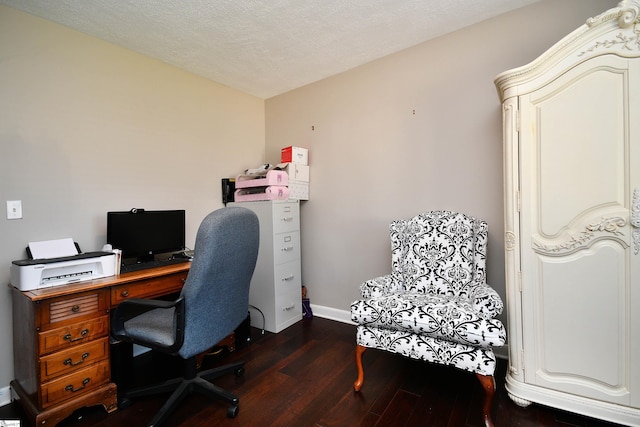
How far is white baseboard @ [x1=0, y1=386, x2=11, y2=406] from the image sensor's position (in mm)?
1763

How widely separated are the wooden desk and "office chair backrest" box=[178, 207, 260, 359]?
64 cm

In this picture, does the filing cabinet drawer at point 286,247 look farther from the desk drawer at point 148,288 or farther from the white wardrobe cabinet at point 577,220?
the white wardrobe cabinet at point 577,220

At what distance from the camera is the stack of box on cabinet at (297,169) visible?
9.62 ft

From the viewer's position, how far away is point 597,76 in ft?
4.69

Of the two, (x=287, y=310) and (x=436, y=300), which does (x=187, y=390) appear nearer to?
(x=287, y=310)

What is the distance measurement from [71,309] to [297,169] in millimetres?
2056

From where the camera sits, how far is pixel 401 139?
2.55 m

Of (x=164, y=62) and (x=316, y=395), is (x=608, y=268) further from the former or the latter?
(x=164, y=62)

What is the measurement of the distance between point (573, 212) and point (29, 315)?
9.51ft

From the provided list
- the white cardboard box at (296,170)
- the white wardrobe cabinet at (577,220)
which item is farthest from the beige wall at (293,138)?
the white wardrobe cabinet at (577,220)

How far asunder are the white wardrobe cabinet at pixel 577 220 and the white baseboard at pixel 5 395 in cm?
300

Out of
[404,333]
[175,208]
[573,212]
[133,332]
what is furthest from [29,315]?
[573,212]

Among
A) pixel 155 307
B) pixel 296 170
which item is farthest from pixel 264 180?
pixel 155 307

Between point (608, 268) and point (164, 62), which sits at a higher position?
point (164, 62)
